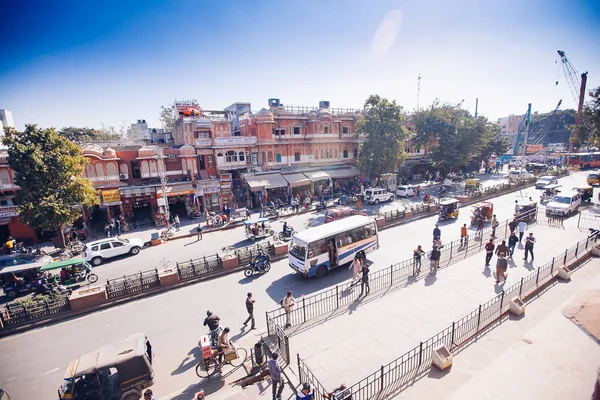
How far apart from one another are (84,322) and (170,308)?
131 inches

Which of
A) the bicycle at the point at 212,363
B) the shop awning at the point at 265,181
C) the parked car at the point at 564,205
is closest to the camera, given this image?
the bicycle at the point at 212,363

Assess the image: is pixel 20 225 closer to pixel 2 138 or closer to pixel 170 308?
pixel 2 138

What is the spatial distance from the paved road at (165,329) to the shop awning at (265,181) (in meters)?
14.2

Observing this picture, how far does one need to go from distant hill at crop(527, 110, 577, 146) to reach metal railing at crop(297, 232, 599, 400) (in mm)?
107030

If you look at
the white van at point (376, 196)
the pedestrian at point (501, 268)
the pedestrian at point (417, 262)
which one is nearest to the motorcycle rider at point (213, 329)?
the pedestrian at point (417, 262)

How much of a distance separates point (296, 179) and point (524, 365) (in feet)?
86.5

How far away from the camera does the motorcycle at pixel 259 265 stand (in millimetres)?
14641

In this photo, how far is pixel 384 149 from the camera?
107ft

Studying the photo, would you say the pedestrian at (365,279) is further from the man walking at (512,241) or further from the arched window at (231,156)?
the arched window at (231,156)

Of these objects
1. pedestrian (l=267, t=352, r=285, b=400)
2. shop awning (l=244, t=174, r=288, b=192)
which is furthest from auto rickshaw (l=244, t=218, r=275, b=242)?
pedestrian (l=267, t=352, r=285, b=400)

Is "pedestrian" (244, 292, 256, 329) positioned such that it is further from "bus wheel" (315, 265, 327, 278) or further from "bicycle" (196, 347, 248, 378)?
"bus wheel" (315, 265, 327, 278)

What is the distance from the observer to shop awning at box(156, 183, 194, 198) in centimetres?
2652

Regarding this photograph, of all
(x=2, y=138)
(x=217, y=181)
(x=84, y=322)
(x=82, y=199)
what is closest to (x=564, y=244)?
(x=84, y=322)

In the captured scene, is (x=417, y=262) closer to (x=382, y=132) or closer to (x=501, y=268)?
(x=501, y=268)
